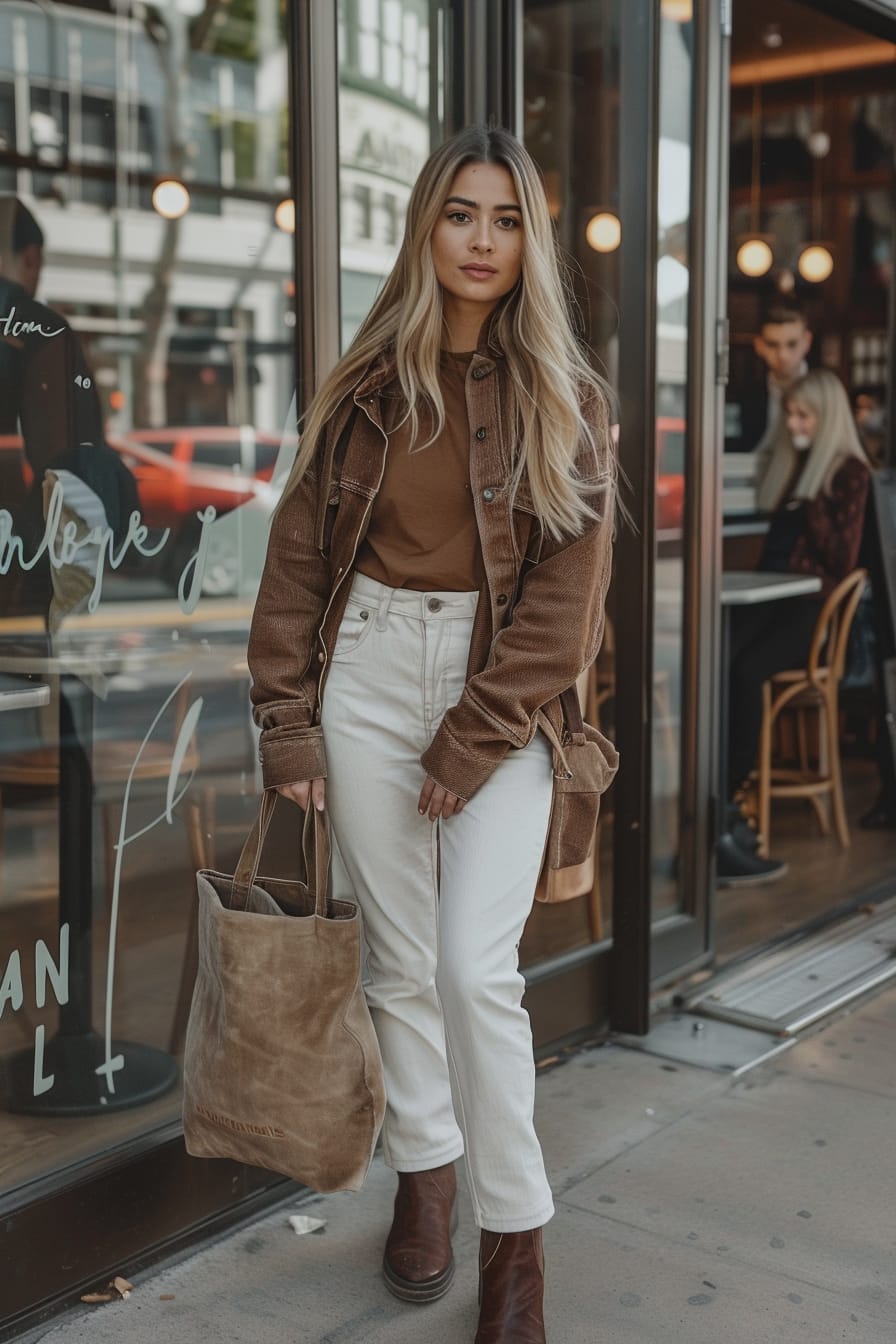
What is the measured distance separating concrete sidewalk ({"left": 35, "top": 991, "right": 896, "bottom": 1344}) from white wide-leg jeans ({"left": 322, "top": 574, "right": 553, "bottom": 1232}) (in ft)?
1.03

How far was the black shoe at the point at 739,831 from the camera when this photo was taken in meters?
5.56

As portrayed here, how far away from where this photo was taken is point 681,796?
4156mm

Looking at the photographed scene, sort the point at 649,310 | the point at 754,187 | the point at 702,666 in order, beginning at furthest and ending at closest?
the point at 754,187
the point at 702,666
the point at 649,310

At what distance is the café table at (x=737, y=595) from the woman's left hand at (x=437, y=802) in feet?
9.48

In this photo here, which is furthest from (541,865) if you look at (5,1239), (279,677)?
(5,1239)

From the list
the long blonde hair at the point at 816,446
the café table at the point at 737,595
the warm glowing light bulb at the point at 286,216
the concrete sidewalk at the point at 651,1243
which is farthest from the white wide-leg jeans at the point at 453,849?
the long blonde hair at the point at 816,446

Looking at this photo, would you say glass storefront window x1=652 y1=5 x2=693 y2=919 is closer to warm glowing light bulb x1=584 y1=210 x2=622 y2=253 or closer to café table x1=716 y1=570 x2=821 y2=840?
warm glowing light bulb x1=584 y1=210 x2=622 y2=253

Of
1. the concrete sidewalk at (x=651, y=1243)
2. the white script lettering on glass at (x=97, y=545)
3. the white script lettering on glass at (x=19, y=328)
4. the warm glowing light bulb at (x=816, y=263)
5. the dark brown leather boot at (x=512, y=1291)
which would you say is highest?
the warm glowing light bulb at (x=816, y=263)

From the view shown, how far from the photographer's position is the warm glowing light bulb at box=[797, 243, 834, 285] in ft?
29.0

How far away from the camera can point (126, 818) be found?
9.29 ft

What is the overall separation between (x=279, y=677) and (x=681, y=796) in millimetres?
1883

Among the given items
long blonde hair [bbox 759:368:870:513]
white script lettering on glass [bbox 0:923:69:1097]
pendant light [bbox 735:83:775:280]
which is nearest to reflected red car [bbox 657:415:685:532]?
white script lettering on glass [bbox 0:923:69:1097]

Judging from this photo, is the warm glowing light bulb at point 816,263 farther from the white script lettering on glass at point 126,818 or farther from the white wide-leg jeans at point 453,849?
the white wide-leg jeans at point 453,849

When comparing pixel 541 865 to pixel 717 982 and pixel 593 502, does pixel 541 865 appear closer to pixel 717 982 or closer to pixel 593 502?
pixel 593 502
